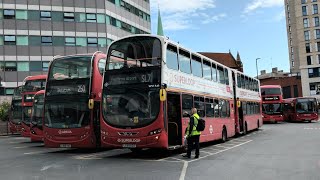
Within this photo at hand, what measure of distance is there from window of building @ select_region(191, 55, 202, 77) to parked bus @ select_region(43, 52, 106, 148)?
12.8ft

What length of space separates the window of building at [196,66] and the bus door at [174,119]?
8.16 ft

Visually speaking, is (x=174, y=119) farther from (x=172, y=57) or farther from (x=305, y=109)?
(x=305, y=109)

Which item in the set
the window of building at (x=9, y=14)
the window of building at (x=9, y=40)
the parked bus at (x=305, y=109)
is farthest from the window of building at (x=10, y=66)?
the parked bus at (x=305, y=109)

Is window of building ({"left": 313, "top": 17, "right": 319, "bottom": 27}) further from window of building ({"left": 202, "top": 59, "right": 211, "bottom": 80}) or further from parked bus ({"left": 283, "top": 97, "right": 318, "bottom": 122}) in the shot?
window of building ({"left": 202, "top": 59, "right": 211, "bottom": 80})

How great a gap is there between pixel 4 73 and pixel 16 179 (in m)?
45.9

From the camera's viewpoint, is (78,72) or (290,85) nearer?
(78,72)

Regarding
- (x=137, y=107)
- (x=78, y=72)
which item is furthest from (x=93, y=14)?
(x=137, y=107)

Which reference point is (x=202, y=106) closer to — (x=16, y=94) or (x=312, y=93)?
(x=16, y=94)

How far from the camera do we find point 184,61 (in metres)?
17.3

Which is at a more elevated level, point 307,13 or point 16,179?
point 307,13

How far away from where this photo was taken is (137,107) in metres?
14.8

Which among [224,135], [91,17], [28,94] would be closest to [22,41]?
[91,17]

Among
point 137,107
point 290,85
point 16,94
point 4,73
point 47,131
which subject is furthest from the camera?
point 290,85

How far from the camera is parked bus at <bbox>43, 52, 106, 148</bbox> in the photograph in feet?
57.4
